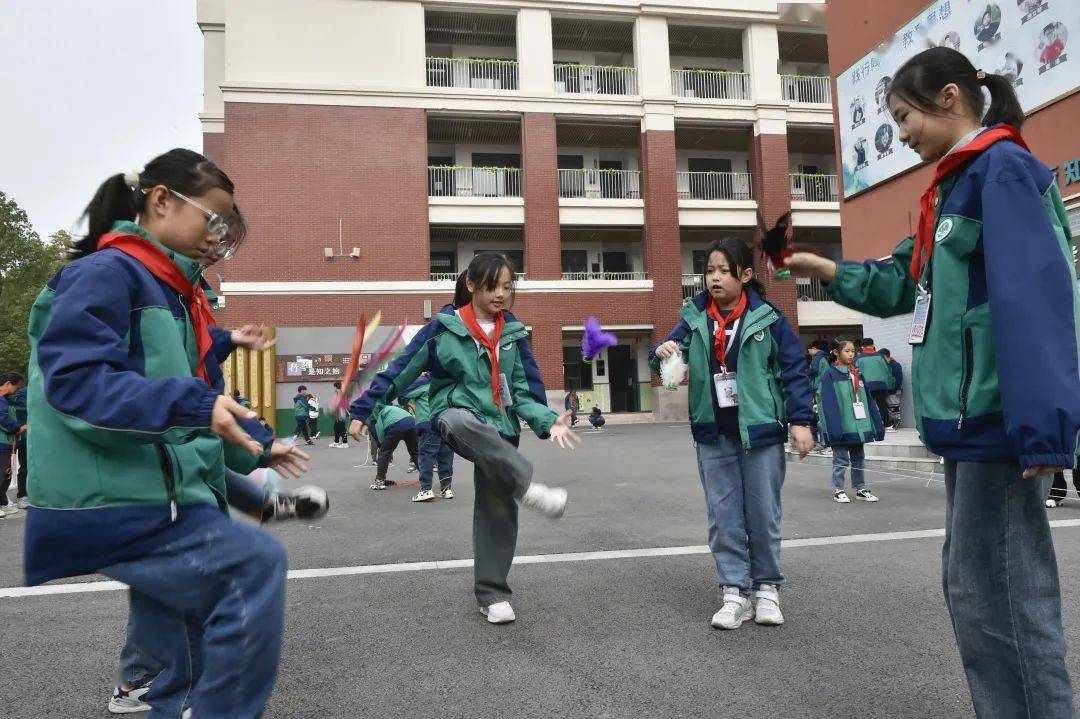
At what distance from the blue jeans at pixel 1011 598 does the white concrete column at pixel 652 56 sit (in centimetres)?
2738

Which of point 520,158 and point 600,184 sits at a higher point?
point 520,158

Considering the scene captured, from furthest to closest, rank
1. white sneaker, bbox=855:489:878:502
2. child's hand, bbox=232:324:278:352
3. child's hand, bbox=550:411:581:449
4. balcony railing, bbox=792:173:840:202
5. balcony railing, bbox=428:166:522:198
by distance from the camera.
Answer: balcony railing, bbox=792:173:840:202
balcony railing, bbox=428:166:522:198
white sneaker, bbox=855:489:878:502
child's hand, bbox=550:411:581:449
child's hand, bbox=232:324:278:352

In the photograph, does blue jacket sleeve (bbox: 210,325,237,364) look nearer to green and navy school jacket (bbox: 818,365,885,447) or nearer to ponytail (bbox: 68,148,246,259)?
ponytail (bbox: 68,148,246,259)

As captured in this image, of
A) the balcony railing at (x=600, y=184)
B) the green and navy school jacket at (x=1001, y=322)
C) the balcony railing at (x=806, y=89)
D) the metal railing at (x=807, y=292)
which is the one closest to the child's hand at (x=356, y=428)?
the green and navy school jacket at (x=1001, y=322)

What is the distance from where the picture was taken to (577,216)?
27.0 m

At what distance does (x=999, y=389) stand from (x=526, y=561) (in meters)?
3.65

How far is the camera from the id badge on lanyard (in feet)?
12.0

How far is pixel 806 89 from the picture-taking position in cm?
2928

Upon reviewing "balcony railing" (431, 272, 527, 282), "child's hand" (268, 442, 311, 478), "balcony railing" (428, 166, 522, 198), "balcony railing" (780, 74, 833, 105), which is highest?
"balcony railing" (780, 74, 833, 105)

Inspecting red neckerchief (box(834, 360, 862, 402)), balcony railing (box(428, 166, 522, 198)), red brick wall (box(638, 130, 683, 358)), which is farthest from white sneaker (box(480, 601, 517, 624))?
balcony railing (box(428, 166, 522, 198))

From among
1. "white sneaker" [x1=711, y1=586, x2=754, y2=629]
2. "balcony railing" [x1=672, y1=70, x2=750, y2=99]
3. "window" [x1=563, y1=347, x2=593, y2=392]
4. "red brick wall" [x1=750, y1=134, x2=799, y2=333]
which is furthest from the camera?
"balcony railing" [x1=672, y1=70, x2=750, y2=99]

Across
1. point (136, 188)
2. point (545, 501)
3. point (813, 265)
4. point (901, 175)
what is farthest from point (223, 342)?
point (901, 175)

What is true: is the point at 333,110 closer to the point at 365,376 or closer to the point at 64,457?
the point at 365,376

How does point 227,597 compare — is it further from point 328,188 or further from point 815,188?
point 815,188
